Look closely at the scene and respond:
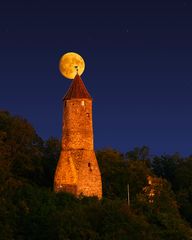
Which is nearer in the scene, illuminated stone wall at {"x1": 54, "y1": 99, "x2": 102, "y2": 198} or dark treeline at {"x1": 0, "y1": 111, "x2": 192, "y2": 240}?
dark treeline at {"x1": 0, "y1": 111, "x2": 192, "y2": 240}

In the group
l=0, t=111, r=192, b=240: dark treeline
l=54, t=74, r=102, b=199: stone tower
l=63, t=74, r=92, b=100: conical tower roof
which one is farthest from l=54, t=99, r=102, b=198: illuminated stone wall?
l=0, t=111, r=192, b=240: dark treeline

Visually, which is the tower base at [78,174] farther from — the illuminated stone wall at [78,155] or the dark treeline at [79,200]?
the dark treeline at [79,200]

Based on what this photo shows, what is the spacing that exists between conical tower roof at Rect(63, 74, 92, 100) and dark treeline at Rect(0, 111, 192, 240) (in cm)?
494

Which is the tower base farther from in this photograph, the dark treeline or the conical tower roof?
the conical tower roof

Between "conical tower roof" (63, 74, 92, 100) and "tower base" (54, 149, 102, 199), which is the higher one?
"conical tower roof" (63, 74, 92, 100)

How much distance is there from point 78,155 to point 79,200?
6.94 meters

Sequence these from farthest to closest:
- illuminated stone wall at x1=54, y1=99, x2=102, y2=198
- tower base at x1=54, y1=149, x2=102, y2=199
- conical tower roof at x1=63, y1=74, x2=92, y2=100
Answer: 1. conical tower roof at x1=63, y1=74, x2=92, y2=100
2. illuminated stone wall at x1=54, y1=99, x2=102, y2=198
3. tower base at x1=54, y1=149, x2=102, y2=199

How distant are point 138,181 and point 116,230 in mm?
21065

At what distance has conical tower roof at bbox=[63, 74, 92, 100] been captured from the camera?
60.6 metres

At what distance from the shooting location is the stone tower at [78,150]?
189 feet

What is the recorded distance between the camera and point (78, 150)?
59062 millimetres

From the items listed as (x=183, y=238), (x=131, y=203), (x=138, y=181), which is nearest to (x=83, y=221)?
(x=183, y=238)

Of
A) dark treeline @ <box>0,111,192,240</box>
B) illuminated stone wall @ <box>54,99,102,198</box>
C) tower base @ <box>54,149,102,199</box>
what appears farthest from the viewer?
illuminated stone wall @ <box>54,99,102,198</box>

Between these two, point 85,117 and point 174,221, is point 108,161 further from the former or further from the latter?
point 174,221
